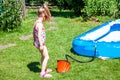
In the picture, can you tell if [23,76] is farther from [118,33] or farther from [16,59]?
[118,33]

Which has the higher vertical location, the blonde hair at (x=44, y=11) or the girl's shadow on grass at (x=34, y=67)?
the blonde hair at (x=44, y=11)

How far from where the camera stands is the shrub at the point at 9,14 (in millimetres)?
11508

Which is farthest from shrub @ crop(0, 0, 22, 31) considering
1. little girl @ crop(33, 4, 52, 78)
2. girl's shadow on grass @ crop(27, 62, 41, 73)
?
little girl @ crop(33, 4, 52, 78)

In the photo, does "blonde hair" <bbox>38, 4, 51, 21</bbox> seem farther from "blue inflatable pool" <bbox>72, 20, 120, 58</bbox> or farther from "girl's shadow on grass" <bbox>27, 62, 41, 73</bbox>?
"blue inflatable pool" <bbox>72, 20, 120, 58</bbox>

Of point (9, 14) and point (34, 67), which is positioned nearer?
point (34, 67)

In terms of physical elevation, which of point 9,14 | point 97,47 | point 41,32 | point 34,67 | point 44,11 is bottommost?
point 34,67

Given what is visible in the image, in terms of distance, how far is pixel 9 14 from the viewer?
37.9ft

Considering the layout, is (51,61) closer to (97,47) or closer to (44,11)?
(97,47)

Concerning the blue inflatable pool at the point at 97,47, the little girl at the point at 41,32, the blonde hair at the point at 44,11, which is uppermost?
the blonde hair at the point at 44,11

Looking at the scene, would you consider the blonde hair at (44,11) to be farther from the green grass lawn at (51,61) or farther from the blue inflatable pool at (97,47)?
the blue inflatable pool at (97,47)

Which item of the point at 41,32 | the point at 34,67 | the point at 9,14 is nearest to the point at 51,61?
the point at 34,67

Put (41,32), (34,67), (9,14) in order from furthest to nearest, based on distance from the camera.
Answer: (9,14) → (34,67) → (41,32)

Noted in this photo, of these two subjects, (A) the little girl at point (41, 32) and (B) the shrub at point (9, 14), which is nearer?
(A) the little girl at point (41, 32)

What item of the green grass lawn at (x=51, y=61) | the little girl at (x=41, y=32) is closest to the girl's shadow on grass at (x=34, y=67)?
the green grass lawn at (x=51, y=61)
